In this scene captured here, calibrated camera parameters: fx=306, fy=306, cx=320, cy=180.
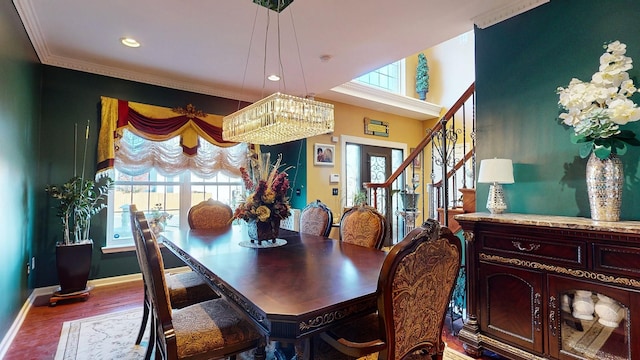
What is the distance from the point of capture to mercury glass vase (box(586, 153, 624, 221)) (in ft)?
5.72

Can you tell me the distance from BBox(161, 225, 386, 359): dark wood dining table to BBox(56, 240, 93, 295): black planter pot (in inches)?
60.9

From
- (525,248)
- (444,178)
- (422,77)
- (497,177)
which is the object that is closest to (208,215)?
(444,178)

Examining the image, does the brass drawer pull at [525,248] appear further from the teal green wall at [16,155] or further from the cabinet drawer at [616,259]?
the teal green wall at [16,155]

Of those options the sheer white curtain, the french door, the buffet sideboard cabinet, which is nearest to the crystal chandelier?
the buffet sideboard cabinet

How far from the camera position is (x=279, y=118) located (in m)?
2.42

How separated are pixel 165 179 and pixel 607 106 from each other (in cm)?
459

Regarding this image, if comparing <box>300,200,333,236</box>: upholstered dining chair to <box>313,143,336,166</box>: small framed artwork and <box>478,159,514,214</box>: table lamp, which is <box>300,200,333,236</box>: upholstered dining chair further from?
<box>313,143,336,166</box>: small framed artwork

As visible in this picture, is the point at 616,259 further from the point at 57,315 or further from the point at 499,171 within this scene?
the point at 57,315

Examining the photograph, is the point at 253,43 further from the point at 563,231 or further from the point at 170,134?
the point at 563,231

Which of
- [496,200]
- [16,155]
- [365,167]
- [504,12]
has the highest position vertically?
[504,12]

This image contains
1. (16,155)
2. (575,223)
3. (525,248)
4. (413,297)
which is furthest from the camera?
(16,155)

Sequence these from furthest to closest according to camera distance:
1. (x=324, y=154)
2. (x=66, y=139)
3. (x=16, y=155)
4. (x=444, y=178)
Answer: (x=324, y=154)
(x=66, y=139)
(x=444, y=178)
(x=16, y=155)

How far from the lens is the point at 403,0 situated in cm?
237

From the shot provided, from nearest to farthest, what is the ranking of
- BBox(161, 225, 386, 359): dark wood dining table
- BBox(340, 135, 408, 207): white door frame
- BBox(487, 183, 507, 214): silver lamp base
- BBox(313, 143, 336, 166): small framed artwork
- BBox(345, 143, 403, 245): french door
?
BBox(161, 225, 386, 359): dark wood dining table, BBox(487, 183, 507, 214): silver lamp base, BBox(313, 143, 336, 166): small framed artwork, BBox(340, 135, 408, 207): white door frame, BBox(345, 143, 403, 245): french door
